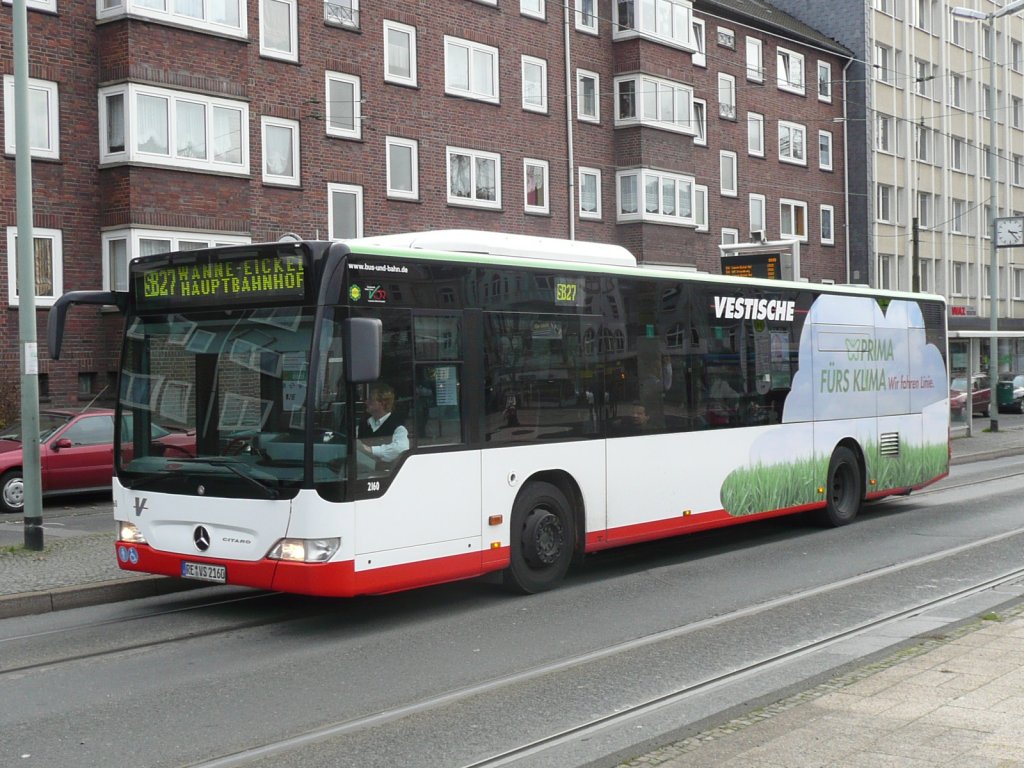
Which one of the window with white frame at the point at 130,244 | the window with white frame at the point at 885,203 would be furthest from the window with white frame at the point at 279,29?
the window with white frame at the point at 885,203

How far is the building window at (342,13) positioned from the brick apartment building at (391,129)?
5 cm

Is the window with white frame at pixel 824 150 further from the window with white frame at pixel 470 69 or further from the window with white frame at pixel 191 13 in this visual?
the window with white frame at pixel 191 13

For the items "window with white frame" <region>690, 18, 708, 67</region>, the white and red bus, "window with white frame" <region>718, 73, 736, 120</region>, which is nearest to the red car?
the white and red bus

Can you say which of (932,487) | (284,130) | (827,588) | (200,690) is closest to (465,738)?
(200,690)

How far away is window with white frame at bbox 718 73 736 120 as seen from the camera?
4259 centimetres

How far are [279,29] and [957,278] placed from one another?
38203 millimetres

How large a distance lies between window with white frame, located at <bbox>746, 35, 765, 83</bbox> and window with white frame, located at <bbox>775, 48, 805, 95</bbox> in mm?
1175

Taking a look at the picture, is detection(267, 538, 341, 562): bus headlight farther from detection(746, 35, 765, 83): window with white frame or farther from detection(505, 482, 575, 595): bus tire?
detection(746, 35, 765, 83): window with white frame

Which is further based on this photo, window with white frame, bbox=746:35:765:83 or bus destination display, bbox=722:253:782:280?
window with white frame, bbox=746:35:765:83

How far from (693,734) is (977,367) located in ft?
118

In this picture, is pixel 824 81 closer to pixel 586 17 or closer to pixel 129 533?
pixel 586 17

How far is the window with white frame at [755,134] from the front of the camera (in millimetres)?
44000

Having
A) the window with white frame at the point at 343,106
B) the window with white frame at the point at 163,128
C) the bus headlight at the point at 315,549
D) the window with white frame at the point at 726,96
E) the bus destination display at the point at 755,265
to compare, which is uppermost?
the window with white frame at the point at 726,96

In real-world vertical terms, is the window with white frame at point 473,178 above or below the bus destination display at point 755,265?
above
